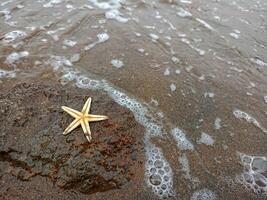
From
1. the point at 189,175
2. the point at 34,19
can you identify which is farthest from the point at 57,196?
the point at 34,19

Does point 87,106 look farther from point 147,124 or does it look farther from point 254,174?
point 254,174

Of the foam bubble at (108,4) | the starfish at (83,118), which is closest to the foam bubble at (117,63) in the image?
the starfish at (83,118)

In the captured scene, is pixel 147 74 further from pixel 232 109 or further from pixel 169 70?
pixel 232 109

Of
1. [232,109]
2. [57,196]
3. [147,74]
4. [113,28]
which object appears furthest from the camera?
[113,28]

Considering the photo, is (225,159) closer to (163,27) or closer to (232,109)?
(232,109)

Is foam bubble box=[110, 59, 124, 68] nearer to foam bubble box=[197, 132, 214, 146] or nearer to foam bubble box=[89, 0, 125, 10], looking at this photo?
foam bubble box=[197, 132, 214, 146]

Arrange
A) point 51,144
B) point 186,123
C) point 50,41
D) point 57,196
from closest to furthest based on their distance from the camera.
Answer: point 57,196 < point 51,144 < point 186,123 < point 50,41

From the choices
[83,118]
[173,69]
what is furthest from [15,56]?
[173,69]

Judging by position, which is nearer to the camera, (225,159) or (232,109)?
(225,159)
